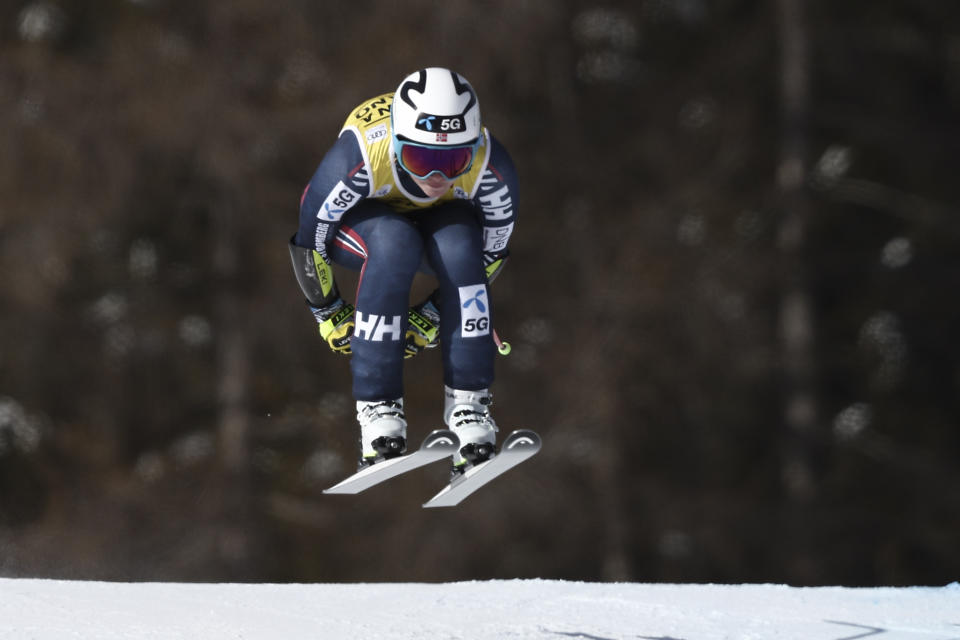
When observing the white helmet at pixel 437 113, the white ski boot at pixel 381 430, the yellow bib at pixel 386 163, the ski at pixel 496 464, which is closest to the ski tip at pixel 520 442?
the ski at pixel 496 464

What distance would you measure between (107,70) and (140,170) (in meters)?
1.51

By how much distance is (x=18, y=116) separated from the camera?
65.1 ft

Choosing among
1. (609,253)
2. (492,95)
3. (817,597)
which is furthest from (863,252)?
→ (817,597)

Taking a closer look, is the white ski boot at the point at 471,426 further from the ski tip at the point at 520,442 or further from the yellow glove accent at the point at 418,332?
the yellow glove accent at the point at 418,332

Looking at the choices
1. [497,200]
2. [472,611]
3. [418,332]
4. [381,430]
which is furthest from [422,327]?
[472,611]

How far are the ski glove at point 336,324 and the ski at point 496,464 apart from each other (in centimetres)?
98

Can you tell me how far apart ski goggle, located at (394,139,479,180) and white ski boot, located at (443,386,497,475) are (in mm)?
1189

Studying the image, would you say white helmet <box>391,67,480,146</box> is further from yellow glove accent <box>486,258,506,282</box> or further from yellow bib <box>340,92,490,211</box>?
yellow glove accent <box>486,258,506,282</box>

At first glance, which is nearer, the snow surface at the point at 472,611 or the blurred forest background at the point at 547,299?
the snow surface at the point at 472,611

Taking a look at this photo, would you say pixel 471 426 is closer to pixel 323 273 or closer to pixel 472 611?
pixel 323 273

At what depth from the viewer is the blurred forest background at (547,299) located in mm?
19484

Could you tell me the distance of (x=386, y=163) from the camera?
26.4 ft

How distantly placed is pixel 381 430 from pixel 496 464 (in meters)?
0.63

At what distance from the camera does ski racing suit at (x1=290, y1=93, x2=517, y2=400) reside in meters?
8.04
